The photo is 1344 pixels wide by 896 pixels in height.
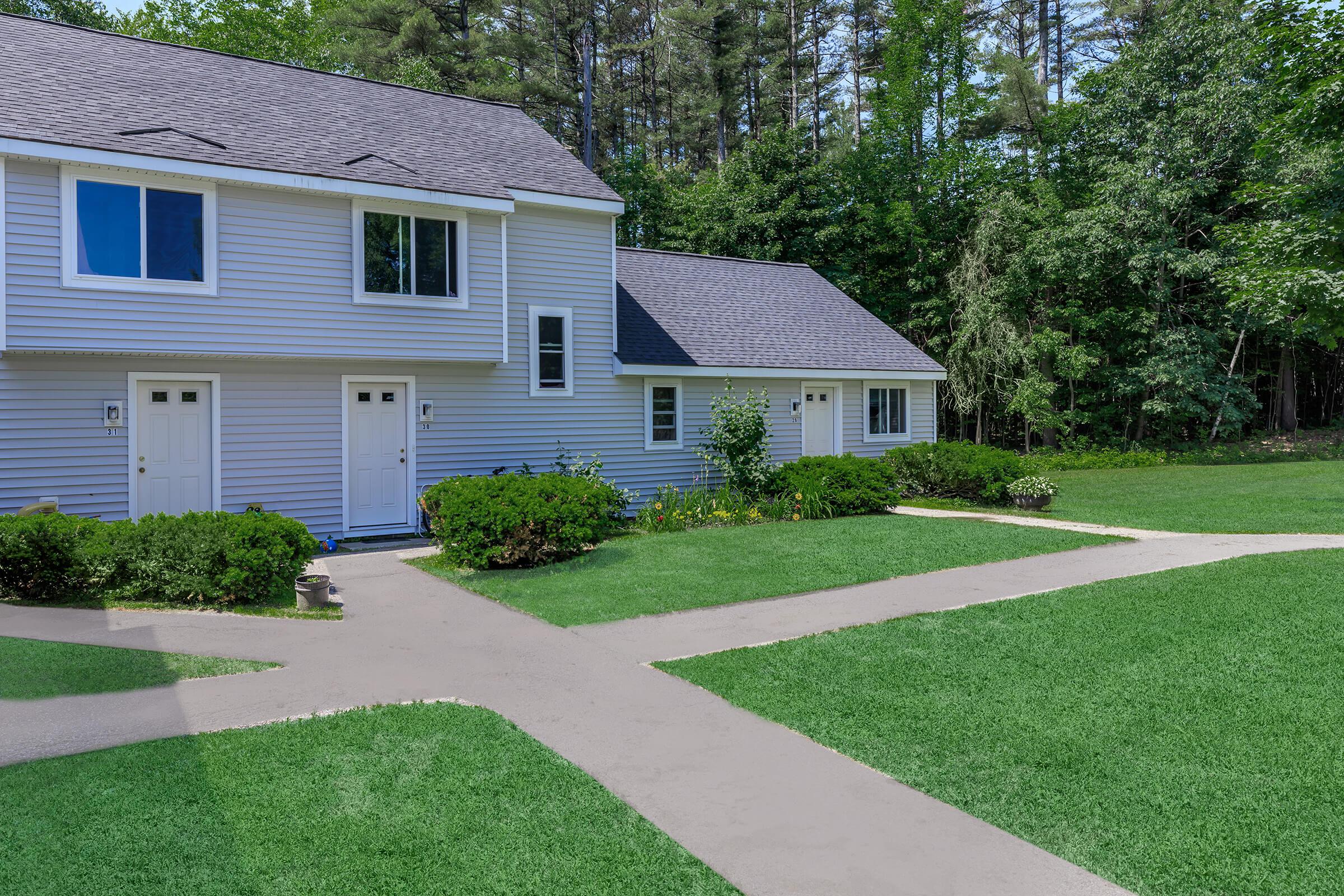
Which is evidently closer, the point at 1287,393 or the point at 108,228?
the point at 108,228

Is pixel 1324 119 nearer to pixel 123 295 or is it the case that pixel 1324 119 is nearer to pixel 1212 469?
pixel 1212 469

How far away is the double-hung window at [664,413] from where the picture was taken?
16234 mm

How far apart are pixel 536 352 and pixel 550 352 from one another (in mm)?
368

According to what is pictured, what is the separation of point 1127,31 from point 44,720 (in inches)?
1708

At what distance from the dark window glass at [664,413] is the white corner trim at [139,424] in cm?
759

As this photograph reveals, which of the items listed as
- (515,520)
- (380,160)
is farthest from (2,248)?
(515,520)

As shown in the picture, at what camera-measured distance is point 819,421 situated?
19.0m

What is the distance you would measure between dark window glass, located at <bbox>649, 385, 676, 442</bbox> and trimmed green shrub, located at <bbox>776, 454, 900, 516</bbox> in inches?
94.7

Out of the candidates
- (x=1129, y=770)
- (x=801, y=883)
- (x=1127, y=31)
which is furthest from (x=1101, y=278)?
(x=801, y=883)

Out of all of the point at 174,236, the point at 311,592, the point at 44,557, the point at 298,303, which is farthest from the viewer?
the point at 298,303

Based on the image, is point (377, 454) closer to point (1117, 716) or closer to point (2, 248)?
point (2, 248)

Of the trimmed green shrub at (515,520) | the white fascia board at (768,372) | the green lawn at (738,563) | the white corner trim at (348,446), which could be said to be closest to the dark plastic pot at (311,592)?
the green lawn at (738,563)

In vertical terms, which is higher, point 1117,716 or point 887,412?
point 887,412

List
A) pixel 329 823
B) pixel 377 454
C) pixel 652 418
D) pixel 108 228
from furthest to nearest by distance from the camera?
pixel 652 418 → pixel 377 454 → pixel 108 228 → pixel 329 823
